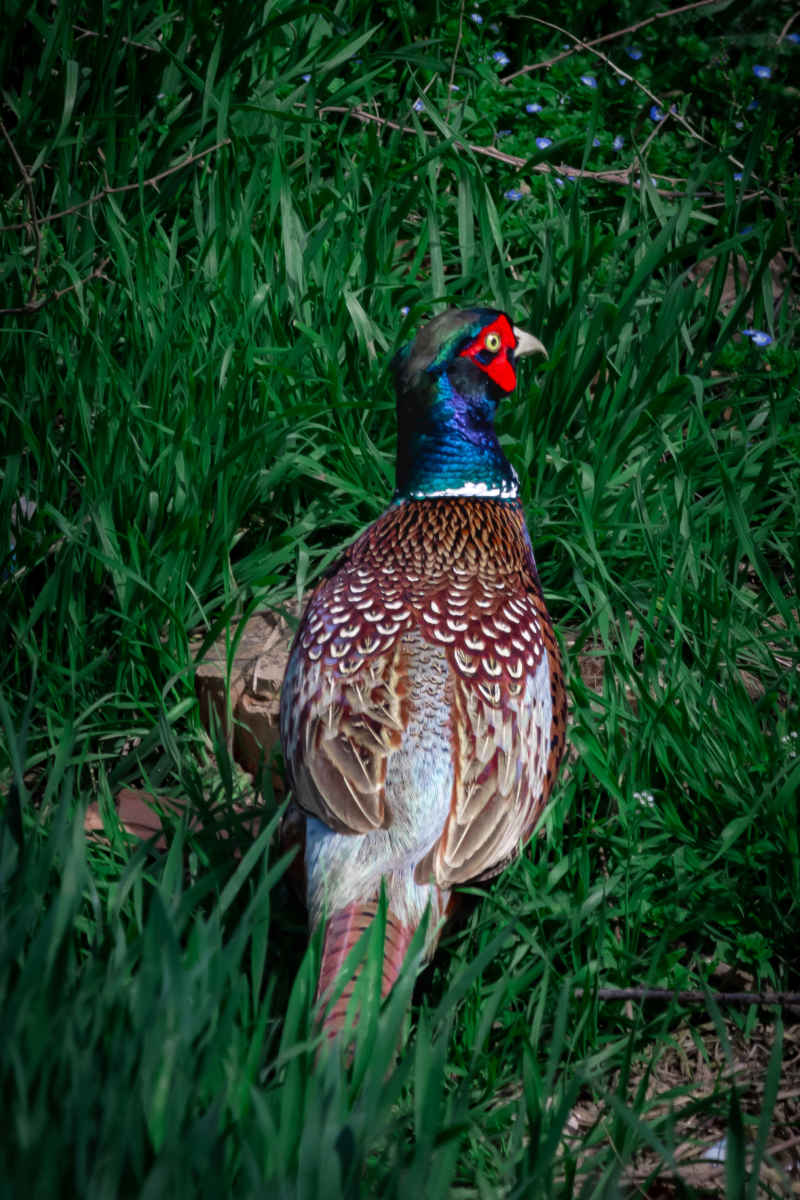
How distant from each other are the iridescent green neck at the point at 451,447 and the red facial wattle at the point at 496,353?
0.05m

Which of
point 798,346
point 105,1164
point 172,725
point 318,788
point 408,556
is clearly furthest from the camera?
point 798,346

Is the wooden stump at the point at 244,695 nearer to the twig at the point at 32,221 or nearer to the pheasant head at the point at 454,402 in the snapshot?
the pheasant head at the point at 454,402

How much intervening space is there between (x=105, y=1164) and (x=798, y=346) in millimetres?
3006

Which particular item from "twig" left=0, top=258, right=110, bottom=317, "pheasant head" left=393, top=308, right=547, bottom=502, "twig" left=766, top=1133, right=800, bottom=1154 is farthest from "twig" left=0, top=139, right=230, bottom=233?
"twig" left=766, top=1133, right=800, bottom=1154

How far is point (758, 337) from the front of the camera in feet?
11.1

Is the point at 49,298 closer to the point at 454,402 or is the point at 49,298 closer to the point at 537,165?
the point at 454,402

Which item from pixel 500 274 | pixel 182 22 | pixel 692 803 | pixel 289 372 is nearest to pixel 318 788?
pixel 692 803

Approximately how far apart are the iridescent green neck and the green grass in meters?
0.43

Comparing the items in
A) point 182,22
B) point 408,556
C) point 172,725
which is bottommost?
point 172,725

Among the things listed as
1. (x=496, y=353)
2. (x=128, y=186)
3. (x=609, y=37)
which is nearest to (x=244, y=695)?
(x=496, y=353)

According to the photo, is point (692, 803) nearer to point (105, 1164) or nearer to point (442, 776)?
point (442, 776)

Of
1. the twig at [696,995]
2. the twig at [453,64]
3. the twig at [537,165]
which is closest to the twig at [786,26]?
the twig at [537,165]

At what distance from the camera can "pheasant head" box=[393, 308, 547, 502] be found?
253 cm

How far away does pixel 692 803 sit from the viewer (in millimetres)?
2533
